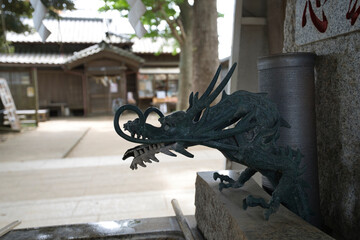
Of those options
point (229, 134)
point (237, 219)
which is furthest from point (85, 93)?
point (237, 219)

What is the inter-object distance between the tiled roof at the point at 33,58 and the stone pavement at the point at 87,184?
7.31 m

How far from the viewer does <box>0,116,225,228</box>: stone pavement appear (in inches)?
144

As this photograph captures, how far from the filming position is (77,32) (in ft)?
55.5

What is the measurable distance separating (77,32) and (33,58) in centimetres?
327

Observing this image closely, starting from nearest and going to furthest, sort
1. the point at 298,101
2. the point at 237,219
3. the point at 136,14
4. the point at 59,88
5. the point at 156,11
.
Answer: the point at 237,219 < the point at 298,101 < the point at 136,14 < the point at 156,11 < the point at 59,88

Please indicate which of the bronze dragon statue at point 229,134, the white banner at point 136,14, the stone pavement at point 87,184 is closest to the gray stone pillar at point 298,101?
the bronze dragon statue at point 229,134

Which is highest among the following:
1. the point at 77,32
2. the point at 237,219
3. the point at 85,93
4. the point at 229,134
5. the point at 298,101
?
the point at 77,32

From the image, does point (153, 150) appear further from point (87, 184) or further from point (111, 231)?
point (87, 184)

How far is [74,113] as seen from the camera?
1664 cm

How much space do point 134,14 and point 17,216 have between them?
2744 millimetres

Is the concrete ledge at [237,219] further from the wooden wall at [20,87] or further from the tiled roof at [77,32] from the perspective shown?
the tiled roof at [77,32]

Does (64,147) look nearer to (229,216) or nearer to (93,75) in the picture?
(229,216)

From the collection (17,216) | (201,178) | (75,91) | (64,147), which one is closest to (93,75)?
(75,91)

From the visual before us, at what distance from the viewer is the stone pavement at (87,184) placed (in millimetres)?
3652
